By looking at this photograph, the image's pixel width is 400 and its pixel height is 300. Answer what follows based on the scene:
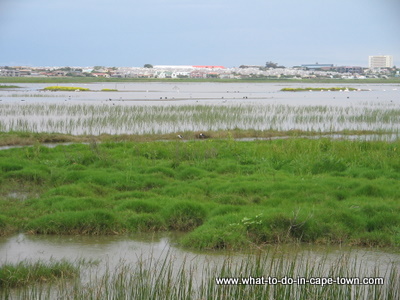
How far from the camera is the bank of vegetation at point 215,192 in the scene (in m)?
7.93

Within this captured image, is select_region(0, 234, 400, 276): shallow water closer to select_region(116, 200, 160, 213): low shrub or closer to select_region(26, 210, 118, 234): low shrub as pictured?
select_region(26, 210, 118, 234): low shrub

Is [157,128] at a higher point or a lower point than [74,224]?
higher

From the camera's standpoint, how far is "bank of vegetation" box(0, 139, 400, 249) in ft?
26.0

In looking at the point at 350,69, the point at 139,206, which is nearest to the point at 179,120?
the point at 139,206

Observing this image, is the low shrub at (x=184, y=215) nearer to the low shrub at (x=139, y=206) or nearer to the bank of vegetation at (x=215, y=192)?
the bank of vegetation at (x=215, y=192)

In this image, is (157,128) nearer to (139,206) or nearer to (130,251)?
(139,206)

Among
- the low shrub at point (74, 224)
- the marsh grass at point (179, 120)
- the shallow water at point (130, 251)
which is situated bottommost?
the shallow water at point (130, 251)

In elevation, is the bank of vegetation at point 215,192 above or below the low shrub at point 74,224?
above

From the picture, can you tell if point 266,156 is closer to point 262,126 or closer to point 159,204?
point 159,204

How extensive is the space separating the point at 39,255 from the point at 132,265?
145cm

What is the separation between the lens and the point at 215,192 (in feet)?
32.5

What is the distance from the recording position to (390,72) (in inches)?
6107

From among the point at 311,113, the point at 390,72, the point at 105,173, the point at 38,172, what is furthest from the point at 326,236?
the point at 390,72

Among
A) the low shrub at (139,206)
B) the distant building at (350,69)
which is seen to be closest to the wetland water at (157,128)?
the low shrub at (139,206)
